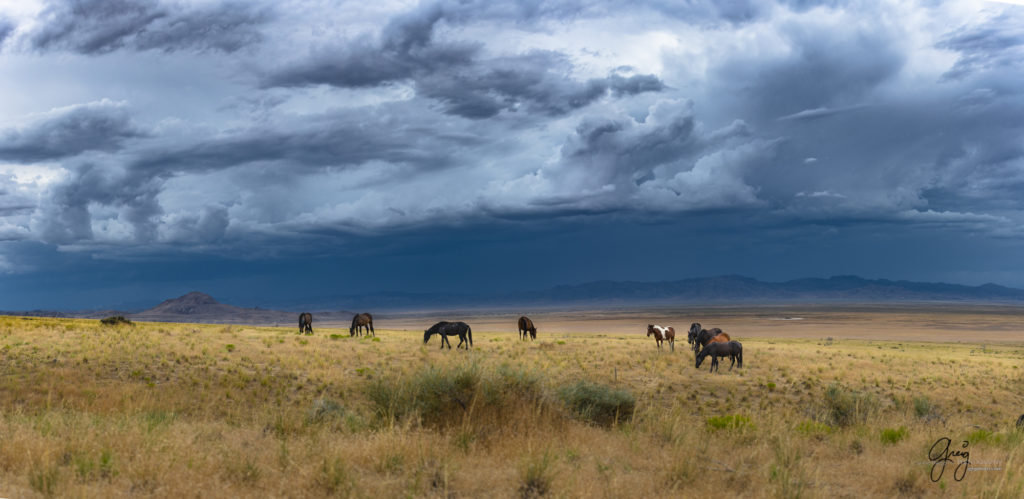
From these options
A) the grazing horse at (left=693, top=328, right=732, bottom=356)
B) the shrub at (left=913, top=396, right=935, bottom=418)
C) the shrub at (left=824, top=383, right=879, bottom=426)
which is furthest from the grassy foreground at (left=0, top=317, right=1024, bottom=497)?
the grazing horse at (left=693, top=328, right=732, bottom=356)

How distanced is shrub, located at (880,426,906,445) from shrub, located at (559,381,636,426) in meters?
5.46

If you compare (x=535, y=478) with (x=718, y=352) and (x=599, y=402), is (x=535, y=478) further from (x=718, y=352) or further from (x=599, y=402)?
(x=718, y=352)

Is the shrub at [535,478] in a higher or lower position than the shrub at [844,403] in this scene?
higher

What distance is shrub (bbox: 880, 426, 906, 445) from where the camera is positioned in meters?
12.8

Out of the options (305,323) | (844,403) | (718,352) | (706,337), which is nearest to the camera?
(844,403)

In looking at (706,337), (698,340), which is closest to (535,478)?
(698,340)

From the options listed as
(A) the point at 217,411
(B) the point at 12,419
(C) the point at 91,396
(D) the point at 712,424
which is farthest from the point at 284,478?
(C) the point at 91,396

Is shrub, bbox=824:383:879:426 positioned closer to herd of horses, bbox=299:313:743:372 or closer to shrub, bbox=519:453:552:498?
herd of horses, bbox=299:313:743:372

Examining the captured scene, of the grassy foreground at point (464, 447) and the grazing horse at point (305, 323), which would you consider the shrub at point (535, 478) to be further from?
the grazing horse at point (305, 323)

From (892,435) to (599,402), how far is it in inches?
249

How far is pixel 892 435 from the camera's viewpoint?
13.1m

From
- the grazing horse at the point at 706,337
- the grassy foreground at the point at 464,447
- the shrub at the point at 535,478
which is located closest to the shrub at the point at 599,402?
the grassy foreground at the point at 464,447

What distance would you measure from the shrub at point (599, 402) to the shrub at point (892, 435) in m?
5.46

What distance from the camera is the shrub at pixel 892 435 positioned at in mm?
12812
